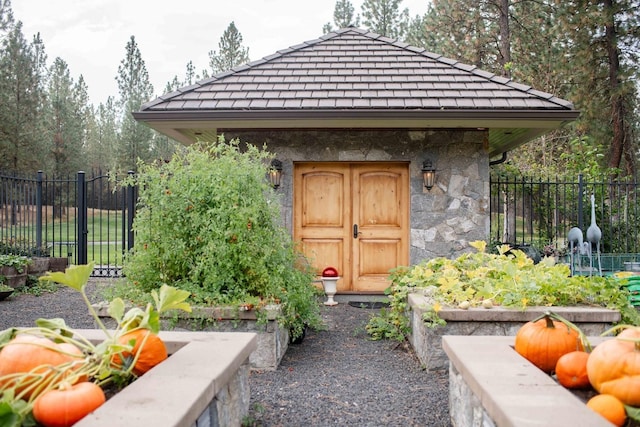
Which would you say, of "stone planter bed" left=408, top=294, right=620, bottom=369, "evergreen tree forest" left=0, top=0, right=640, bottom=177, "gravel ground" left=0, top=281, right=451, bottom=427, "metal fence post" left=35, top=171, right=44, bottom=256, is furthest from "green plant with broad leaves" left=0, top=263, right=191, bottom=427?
"evergreen tree forest" left=0, top=0, right=640, bottom=177

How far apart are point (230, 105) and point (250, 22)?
2545cm

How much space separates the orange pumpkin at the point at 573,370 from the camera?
2.41 m

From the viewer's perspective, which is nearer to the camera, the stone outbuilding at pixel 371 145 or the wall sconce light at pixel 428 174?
the stone outbuilding at pixel 371 145

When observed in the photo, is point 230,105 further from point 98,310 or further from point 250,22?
point 250,22

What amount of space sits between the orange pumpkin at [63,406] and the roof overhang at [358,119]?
546 centimetres

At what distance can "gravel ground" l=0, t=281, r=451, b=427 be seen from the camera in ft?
11.3

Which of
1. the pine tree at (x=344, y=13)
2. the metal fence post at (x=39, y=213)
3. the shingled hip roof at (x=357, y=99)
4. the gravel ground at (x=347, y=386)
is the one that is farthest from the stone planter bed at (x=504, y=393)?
the pine tree at (x=344, y=13)

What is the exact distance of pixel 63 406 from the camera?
1.89 m

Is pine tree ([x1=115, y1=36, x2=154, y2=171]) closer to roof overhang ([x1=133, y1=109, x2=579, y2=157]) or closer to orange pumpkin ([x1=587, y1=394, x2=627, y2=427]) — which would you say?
roof overhang ([x1=133, y1=109, x2=579, y2=157])

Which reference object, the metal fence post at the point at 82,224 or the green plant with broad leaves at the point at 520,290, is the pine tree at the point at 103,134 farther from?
the green plant with broad leaves at the point at 520,290

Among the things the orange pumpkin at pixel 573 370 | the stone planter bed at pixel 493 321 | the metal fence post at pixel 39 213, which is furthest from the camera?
the metal fence post at pixel 39 213

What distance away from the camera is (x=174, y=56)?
3284 centimetres

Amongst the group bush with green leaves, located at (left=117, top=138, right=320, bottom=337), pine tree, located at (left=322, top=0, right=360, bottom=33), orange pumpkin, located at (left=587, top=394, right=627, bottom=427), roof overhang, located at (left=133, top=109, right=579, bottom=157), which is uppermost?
pine tree, located at (left=322, top=0, right=360, bottom=33)

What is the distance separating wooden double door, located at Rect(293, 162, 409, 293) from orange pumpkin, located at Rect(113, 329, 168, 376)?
17.8 feet
